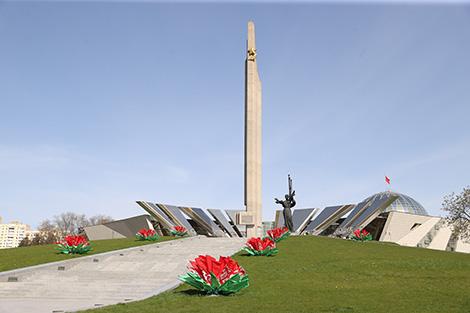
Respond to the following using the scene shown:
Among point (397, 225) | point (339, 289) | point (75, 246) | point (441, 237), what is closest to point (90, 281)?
point (75, 246)

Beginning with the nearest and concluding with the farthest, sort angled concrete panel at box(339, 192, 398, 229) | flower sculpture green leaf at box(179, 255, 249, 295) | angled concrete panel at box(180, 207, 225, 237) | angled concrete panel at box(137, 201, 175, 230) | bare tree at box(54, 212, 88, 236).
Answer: flower sculpture green leaf at box(179, 255, 249, 295), angled concrete panel at box(339, 192, 398, 229), angled concrete panel at box(137, 201, 175, 230), angled concrete panel at box(180, 207, 225, 237), bare tree at box(54, 212, 88, 236)

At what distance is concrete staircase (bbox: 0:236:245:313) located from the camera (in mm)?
8375

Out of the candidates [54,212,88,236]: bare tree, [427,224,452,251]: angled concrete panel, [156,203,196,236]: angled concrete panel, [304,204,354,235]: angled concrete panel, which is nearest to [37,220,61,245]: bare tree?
[54,212,88,236]: bare tree

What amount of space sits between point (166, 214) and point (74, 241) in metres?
20.3

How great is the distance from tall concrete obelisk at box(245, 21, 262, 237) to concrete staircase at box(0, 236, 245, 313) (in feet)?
46.2

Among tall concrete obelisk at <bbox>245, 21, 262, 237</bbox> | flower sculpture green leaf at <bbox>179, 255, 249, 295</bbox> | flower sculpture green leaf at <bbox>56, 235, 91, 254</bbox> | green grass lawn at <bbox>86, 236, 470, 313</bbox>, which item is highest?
tall concrete obelisk at <bbox>245, 21, 262, 237</bbox>

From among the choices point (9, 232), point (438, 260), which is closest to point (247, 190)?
point (438, 260)

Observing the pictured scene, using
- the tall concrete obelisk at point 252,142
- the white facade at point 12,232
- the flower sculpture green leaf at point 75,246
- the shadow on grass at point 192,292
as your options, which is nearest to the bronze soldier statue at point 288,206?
the tall concrete obelisk at point 252,142

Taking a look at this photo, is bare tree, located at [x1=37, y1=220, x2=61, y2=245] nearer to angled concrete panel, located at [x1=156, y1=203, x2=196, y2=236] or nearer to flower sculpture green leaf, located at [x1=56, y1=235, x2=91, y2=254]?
angled concrete panel, located at [x1=156, y1=203, x2=196, y2=236]

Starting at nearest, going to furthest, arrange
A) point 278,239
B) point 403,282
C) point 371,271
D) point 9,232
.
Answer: point 403,282 < point 371,271 < point 278,239 < point 9,232

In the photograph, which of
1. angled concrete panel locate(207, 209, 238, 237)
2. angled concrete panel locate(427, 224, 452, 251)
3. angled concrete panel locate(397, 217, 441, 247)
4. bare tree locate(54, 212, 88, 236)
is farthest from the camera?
bare tree locate(54, 212, 88, 236)

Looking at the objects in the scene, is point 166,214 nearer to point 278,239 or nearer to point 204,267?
point 278,239

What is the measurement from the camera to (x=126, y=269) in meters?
12.8

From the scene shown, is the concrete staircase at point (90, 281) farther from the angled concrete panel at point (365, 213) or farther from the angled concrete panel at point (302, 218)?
the angled concrete panel at point (302, 218)
